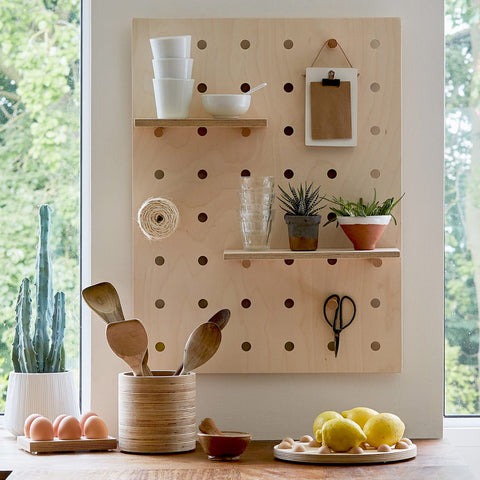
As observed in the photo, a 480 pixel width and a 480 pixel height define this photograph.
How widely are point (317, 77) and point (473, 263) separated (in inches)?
24.4

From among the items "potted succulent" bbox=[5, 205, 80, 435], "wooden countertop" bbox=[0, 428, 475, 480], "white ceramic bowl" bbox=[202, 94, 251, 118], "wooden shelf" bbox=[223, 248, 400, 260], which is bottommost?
"wooden countertop" bbox=[0, 428, 475, 480]

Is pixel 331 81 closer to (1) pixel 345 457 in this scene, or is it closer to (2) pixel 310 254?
(2) pixel 310 254

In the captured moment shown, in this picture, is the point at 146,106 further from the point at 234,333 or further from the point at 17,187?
the point at 234,333

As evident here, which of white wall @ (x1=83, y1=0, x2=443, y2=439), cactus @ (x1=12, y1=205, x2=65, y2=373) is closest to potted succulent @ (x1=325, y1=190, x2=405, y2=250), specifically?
white wall @ (x1=83, y1=0, x2=443, y2=439)

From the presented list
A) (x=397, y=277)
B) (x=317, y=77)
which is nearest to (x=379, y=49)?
(x=317, y=77)

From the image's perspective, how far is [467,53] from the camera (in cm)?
199

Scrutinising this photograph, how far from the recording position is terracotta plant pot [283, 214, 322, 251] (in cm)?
172

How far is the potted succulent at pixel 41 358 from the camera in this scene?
5.85 feet

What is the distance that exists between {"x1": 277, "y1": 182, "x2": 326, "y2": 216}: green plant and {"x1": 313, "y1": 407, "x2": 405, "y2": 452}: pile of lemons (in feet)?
1.48

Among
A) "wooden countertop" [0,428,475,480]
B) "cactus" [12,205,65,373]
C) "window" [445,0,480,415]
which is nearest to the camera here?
"wooden countertop" [0,428,475,480]

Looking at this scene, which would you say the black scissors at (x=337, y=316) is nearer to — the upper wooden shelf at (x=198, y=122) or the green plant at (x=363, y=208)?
the green plant at (x=363, y=208)

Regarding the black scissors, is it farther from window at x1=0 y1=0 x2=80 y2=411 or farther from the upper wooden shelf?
window at x1=0 y1=0 x2=80 y2=411

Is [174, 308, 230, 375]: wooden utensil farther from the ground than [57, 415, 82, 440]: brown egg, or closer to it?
farther from the ground

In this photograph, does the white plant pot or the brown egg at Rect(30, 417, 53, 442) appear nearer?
the brown egg at Rect(30, 417, 53, 442)
